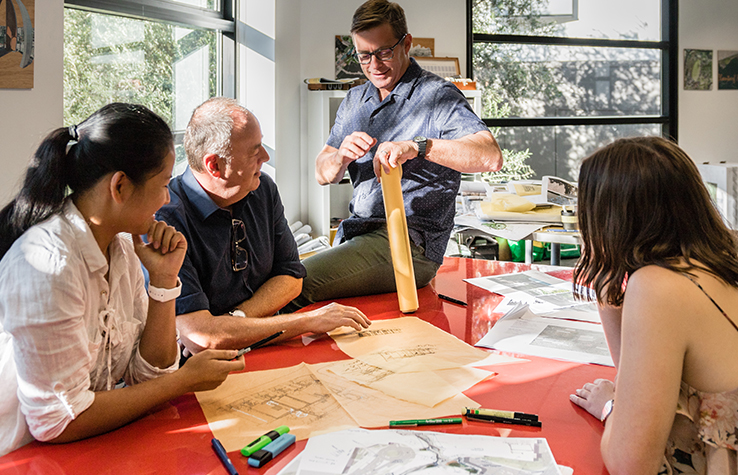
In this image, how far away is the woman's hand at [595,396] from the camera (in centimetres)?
106

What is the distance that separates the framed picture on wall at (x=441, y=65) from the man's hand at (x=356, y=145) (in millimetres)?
3225

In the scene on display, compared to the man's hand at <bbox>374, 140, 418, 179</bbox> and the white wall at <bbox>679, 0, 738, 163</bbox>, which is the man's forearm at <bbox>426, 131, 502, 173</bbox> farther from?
the white wall at <bbox>679, 0, 738, 163</bbox>

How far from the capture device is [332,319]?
1.51 meters

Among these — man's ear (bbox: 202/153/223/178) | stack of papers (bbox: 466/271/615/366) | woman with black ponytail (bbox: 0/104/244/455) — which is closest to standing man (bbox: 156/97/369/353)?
man's ear (bbox: 202/153/223/178)

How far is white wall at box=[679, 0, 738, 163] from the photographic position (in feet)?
20.2

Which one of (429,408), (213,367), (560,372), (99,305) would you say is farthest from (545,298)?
(99,305)

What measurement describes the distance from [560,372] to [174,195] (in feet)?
3.42

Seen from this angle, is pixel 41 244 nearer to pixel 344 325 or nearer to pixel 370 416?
pixel 370 416

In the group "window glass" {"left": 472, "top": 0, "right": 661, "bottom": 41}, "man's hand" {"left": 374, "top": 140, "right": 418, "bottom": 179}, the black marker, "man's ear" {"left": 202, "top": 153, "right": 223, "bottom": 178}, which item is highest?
"window glass" {"left": 472, "top": 0, "right": 661, "bottom": 41}

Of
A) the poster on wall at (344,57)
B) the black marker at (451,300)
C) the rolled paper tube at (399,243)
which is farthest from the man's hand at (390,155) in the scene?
the poster on wall at (344,57)

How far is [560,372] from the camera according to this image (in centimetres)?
127

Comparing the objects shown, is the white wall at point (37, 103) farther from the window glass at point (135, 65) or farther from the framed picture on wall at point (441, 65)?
the framed picture on wall at point (441, 65)

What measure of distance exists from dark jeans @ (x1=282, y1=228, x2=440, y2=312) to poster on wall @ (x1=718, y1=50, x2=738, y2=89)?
5.70 metres

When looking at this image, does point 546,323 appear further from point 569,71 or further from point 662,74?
point 662,74
